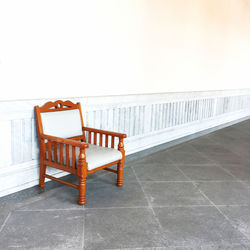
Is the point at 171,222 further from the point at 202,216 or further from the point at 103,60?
the point at 103,60

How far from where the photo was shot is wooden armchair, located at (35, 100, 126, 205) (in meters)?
2.52

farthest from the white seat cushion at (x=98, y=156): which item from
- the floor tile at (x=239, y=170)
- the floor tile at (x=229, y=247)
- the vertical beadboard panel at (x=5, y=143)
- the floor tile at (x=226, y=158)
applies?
the floor tile at (x=226, y=158)

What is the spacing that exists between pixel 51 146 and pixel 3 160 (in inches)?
17.4

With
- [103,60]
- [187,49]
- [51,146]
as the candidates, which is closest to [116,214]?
[51,146]

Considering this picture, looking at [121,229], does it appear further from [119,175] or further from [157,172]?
[157,172]

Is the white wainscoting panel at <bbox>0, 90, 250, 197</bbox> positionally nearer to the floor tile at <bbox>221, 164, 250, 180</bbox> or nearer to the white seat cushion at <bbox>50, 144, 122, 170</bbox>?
the white seat cushion at <bbox>50, 144, 122, 170</bbox>

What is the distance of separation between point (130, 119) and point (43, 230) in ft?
7.35

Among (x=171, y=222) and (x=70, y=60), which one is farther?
(x=70, y=60)

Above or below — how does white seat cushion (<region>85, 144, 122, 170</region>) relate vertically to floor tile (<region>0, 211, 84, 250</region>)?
above

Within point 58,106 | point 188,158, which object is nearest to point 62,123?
point 58,106

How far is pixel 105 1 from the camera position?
11.1 ft

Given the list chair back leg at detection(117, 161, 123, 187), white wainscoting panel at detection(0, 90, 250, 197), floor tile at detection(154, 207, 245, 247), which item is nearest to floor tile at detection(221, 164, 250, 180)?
floor tile at detection(154, 207, 245, 247)

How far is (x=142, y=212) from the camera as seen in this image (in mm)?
2500

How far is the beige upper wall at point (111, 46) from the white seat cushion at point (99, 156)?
74 cm
